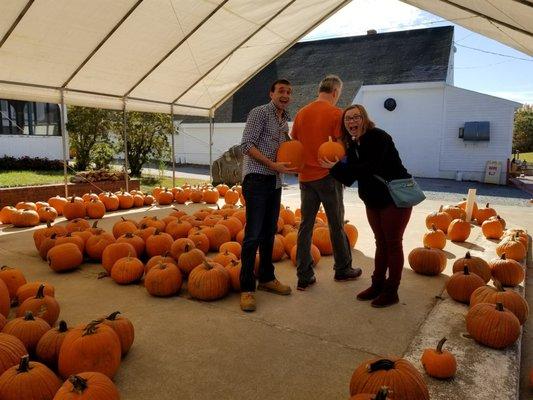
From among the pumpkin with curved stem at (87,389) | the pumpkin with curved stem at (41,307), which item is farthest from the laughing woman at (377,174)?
the pumpkin with curved stem at (41,307)

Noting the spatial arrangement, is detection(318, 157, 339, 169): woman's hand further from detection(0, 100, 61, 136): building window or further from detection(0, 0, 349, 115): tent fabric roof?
detection(0, 100, 61, 136): building window

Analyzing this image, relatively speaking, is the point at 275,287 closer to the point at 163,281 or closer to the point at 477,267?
the point at 163,281

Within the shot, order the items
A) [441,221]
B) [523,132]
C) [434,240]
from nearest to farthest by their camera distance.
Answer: [434,240] < [441,221] < [523,132]

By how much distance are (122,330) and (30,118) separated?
62.0 ft

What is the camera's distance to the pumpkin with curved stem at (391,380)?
180 cm

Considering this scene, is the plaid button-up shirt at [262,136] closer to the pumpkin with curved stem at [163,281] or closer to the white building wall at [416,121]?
the pumpkin with curved stem at [163,281]

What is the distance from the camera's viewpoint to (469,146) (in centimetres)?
1727

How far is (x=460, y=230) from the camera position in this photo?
17.3ft

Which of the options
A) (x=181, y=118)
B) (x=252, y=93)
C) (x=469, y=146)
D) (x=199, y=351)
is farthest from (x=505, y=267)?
(x=181, y=118)

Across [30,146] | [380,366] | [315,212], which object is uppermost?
[30,146]

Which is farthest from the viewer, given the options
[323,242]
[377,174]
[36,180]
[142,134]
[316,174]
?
[142,134]

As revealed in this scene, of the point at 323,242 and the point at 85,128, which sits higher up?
the point at 85,128

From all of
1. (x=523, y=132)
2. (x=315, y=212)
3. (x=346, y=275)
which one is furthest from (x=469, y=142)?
(x=523, y=132)

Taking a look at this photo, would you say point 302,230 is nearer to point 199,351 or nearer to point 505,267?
point 199,351
